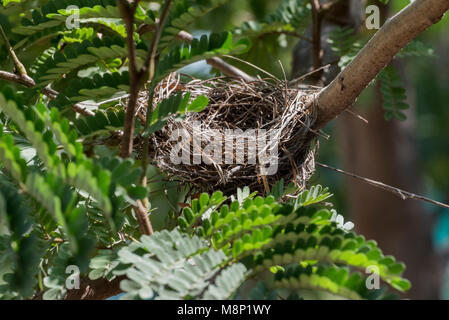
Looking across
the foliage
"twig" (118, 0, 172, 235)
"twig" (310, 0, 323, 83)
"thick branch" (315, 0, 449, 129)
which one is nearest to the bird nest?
"thick branch" (315, 0, 449, 129)

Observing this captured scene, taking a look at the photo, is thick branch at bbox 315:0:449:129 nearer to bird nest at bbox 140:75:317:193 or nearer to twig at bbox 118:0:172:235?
bird nest at bbox 140:75:317:193

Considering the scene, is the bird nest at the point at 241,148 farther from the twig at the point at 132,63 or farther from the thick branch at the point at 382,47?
the twig at the point at 132,63

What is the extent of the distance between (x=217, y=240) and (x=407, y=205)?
5.26 metres

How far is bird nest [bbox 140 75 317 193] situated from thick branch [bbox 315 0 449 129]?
0.17 m

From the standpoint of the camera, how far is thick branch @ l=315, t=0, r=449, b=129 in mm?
1455

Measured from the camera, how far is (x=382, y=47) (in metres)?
1.56

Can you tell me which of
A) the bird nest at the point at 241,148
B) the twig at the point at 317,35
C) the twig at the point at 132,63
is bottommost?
the bird nest at the point at 241,148

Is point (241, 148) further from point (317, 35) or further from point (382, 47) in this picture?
point (317, 35)

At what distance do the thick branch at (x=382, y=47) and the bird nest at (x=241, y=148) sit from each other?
0.56 feet

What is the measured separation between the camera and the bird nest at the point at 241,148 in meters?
1.90

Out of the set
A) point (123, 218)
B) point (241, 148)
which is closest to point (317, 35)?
point (241, 148)

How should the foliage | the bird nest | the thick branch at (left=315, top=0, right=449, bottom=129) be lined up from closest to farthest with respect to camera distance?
1. the foliage
2. the thick branch at (left=315, top=0, right=449, bottom=129)
3. the bird nest

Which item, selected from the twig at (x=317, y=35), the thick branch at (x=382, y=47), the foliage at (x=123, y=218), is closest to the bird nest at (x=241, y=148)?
the thick branch at (x=382, y=47)

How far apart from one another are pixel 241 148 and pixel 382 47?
0.62 meters
